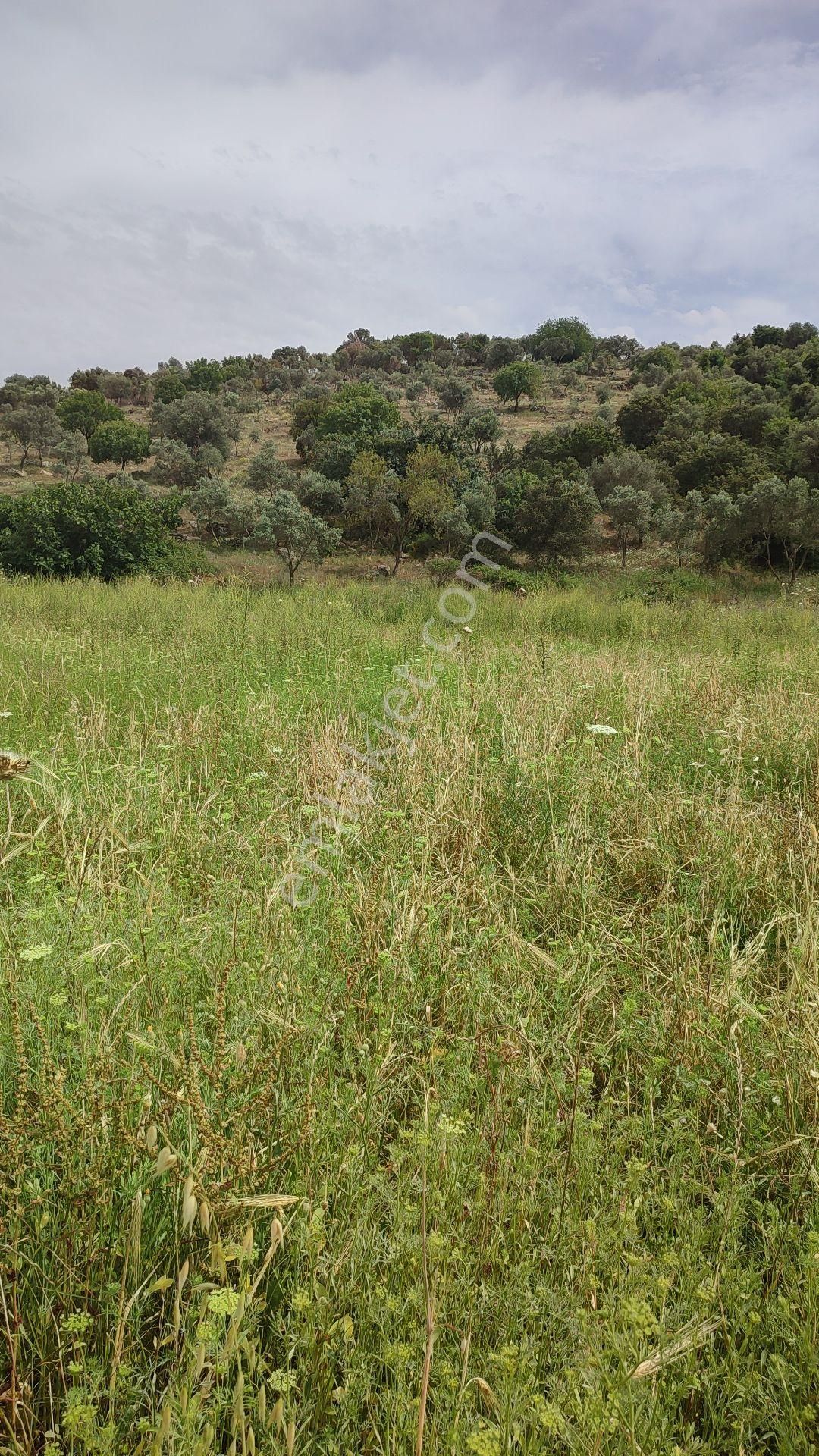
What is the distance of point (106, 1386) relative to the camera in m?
1.18

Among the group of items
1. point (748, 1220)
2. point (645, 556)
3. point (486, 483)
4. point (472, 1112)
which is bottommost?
point (748, 1220)

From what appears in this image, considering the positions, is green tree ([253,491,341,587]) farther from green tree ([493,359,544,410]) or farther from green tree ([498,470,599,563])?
green tree ([493,359,544,410])

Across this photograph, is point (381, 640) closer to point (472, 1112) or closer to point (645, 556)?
point (472, 1112)

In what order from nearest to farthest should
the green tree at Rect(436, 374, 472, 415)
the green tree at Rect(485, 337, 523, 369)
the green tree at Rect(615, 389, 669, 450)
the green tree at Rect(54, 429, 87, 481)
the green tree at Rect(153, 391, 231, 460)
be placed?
the green tree at Rect(615, 389, 669, 450)
the green tree at Rect(54, 429, 87, 481)
the green tree at Rect(153, 391, 231, 460)
the green tree at Rect(436, 374, 472, 415)
the green tree at Rect(485, 337, 523, 369)

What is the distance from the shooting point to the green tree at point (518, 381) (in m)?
49.0

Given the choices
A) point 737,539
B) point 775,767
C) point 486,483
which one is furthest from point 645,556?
point 775,767

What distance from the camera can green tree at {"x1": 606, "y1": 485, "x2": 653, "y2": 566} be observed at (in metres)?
24.7

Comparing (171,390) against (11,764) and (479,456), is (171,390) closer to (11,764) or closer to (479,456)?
(479,456)

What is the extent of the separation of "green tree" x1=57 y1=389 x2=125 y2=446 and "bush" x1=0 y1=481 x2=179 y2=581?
25.3 m

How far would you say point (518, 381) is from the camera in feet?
161

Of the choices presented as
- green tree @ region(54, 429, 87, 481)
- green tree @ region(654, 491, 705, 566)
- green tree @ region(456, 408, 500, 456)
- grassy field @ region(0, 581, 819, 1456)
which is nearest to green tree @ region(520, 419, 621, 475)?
green tree @ region(456, 408, 500, 456)

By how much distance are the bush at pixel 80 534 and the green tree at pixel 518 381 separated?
37172mm

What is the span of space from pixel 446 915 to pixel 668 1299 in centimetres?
151

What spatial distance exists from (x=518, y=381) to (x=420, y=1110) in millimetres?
54485
